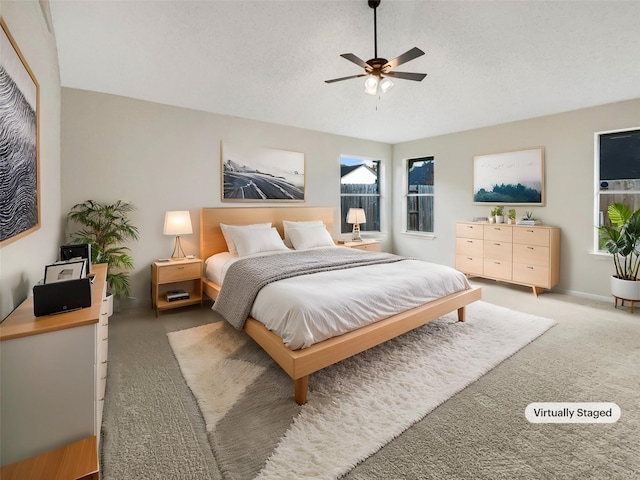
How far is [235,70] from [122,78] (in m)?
1.18

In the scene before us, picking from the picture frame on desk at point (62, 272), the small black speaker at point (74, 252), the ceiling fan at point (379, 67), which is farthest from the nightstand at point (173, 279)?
the ceiling fan at point (379, 67)

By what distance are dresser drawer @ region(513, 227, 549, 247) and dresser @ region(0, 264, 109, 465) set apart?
491 cm

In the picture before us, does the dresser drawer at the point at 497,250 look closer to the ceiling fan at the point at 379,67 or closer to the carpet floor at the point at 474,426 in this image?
the carpet floor at the point at 474,426

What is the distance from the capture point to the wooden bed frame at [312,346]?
6.73 ft

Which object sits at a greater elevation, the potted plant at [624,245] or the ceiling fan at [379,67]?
the ceiling fan at [379,67]

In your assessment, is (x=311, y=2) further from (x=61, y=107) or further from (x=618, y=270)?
(x=618, y=270)

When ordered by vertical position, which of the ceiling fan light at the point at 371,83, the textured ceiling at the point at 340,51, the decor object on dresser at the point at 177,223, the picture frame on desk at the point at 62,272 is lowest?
the picture frame on desk at the point at 62,272

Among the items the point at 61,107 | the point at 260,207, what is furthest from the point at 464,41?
the point at 61,107

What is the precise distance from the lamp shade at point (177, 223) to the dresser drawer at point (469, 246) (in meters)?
4.11

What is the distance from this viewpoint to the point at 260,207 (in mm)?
4719

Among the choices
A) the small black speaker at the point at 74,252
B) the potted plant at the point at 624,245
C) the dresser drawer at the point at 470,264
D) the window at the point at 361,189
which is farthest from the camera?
the window at the point at 361,189

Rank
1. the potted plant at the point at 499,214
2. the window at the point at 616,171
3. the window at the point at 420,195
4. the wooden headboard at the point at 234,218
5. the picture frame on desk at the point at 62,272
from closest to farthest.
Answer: the picture frame on desk at the point at 62,272 → the window at the point at 616,171 → the wooden headboard at the point at 234,218 → the potted plant at the point at 499,214 → the window at the point at 420,195

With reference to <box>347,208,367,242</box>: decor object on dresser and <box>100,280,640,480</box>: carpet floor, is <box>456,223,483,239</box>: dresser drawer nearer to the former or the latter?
<box>347,208,367,242</box>: decor object on dresser

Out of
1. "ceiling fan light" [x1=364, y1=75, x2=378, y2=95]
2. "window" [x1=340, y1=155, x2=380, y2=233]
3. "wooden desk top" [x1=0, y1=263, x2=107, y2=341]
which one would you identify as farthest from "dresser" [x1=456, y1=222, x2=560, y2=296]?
"wooden desk top" [x1=0, y1=263, x2=107, y2=341]
